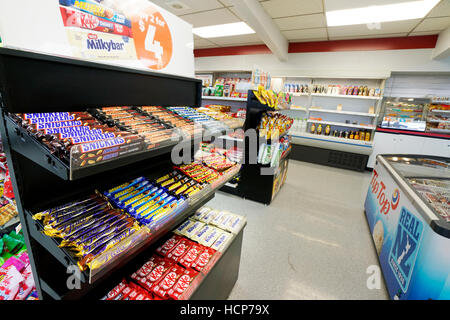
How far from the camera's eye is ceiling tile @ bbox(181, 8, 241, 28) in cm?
402

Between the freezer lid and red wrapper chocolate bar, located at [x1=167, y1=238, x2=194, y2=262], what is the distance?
63.5 inches

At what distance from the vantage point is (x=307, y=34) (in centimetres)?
493

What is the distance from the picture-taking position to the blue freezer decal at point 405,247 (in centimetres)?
160

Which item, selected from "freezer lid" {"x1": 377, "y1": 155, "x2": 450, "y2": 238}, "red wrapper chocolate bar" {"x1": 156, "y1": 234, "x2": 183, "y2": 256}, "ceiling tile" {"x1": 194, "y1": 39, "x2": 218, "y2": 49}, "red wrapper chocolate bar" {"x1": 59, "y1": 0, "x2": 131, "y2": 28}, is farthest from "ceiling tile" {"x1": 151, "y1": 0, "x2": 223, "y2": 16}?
"red wrapper chocolate bar" {"x1": 156, "y1": 234, "x2": 183, "y2": 256}

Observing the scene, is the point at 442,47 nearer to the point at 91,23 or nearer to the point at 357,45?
the point at 357,45

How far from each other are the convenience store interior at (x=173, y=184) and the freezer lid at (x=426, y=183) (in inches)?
0.6

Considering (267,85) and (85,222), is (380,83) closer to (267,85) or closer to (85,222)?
(267,85)

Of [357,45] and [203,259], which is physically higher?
[357,45]

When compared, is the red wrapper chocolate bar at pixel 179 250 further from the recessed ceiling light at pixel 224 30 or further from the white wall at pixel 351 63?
the recessed ceiling light at pixel 224 30

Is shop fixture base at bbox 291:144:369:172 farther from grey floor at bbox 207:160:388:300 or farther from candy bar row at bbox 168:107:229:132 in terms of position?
candy bar row at bbox 168:107:229:132

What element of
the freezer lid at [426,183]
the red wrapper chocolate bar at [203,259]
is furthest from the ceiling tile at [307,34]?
the red wrapper chocolate bar at [203,259]

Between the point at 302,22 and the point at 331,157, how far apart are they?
10.4ft

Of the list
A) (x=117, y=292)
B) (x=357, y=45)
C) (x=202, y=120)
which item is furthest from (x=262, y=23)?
(x=117, y=292)
